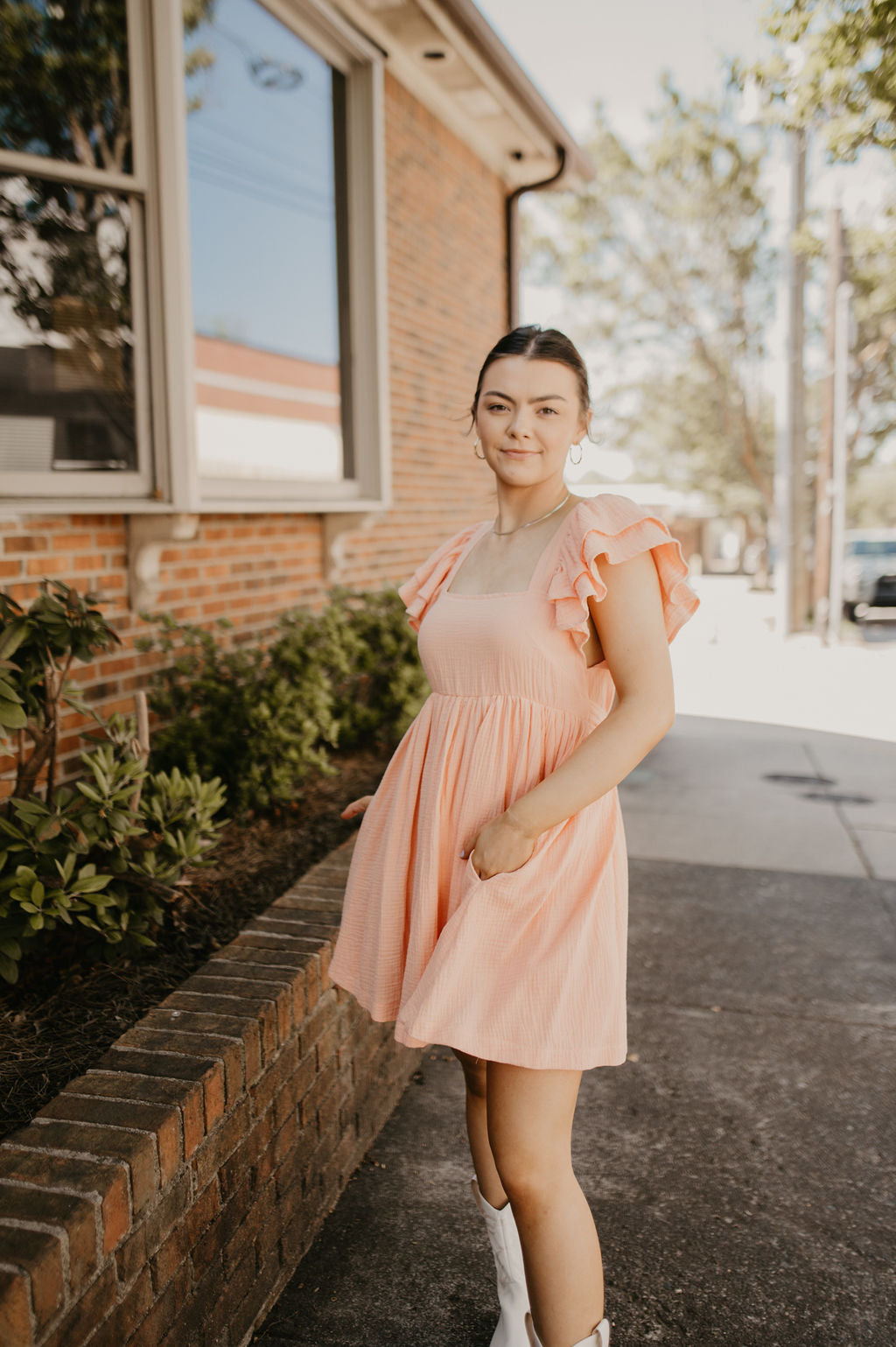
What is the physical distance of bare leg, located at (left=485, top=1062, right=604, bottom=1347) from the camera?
1.69 m

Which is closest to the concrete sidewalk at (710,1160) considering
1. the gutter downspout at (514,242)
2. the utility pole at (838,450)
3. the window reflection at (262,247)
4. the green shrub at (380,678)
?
the green shrub at (380,678)

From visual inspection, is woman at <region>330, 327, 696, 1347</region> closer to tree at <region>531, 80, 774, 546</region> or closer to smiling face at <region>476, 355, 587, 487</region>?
smiling face at <region>476, 355, 587, 487</region>

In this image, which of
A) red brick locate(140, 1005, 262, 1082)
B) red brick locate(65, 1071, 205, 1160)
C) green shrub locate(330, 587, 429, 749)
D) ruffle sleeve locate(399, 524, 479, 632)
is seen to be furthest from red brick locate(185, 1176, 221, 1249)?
green shrub locate(330, 587, 429, 749)

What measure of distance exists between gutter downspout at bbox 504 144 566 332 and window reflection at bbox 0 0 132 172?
4.89m

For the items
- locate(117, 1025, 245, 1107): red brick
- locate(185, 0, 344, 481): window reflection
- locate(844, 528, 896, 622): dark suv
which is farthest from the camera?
locate(844, 528, 896, 622): dark suv

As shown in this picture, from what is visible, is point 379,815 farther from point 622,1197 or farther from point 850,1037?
point 850,1037

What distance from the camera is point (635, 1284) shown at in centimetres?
225

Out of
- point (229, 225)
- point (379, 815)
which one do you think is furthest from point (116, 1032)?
point (229, 225)

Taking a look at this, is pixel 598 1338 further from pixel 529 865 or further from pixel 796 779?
pixel 796 779

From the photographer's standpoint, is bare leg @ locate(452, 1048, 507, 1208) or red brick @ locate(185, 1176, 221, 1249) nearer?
red brick @ locate(185, 1176, 221, 1249)

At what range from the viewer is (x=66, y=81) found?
3.34 meters

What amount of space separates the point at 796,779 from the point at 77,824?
5.35 meters

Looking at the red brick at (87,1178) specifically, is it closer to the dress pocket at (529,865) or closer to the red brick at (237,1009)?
the red brick at (237,1009)

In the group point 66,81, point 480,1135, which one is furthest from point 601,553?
point 66,81
